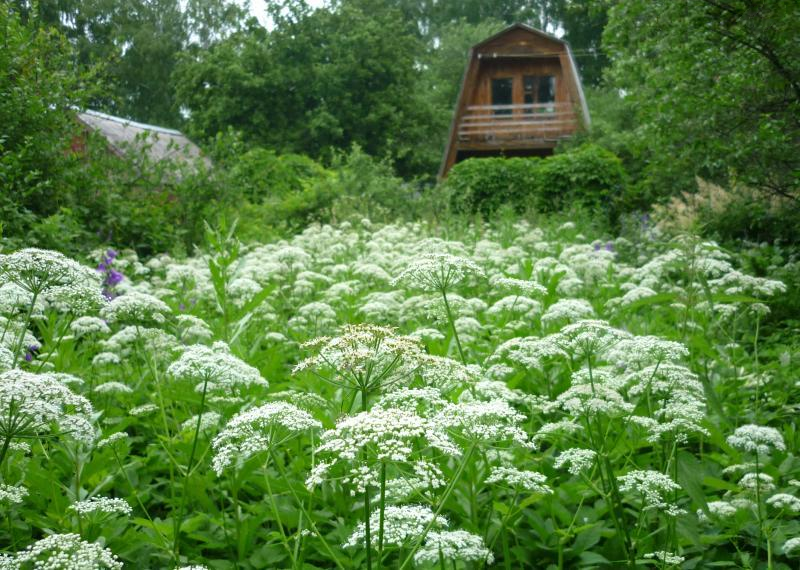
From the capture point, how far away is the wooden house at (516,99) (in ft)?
108

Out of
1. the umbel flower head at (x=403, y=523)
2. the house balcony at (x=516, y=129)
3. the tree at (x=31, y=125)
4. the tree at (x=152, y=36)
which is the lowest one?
the umbel flower head at (x=403, y=523)

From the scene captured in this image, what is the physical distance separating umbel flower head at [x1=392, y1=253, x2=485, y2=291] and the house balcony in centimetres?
2933

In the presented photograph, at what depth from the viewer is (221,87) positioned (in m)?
35.2

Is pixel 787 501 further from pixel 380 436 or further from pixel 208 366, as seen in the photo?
pixel 208 366

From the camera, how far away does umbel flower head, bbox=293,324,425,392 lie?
2667mm

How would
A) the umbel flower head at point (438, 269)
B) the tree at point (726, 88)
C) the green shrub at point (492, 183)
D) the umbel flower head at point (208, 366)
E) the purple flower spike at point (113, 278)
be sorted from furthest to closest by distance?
1. the green shrub at point (492, 183)
2. the tree at point (726, 88)
3. the purple flower spike at point (113, 278)
4. the umbel flower head at point (438, 269)
5. the umbel flower head at point (208, 366)

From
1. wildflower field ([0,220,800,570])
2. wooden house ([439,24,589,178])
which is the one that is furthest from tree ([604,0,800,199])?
wooden house ([439,24,589,178])

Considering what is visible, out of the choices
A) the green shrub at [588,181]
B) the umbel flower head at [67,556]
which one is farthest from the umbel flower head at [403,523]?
the green shrub at [588,181]

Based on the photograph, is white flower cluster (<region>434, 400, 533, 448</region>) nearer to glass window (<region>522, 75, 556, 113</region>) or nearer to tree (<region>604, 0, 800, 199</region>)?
tree (<region>604, 0, 800, 199</region>)

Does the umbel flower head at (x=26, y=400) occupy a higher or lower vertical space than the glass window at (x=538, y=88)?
lower

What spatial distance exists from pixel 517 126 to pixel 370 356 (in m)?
31.5

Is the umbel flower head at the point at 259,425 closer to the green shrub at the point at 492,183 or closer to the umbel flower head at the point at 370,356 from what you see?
the umbel flower head at the point at 370,356

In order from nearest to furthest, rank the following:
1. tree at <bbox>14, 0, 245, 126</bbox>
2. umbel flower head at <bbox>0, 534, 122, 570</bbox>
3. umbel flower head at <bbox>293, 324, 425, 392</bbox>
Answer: umbel flower head at <bbox>0, 534, 122, 570</bbox> < umbel flower head at <bbox>293, 324, 425, 392</bbox> < tree at <bbox>14, 0, 245, 126</bbox>

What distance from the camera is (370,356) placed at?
2.67 meters
